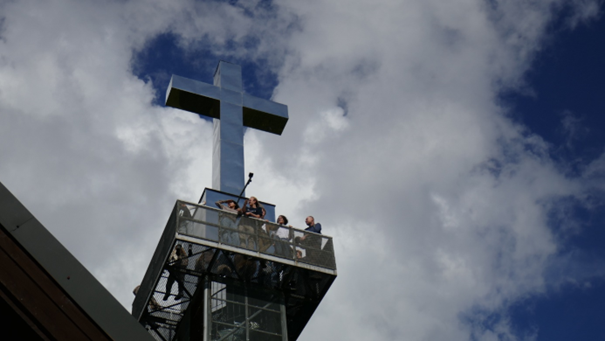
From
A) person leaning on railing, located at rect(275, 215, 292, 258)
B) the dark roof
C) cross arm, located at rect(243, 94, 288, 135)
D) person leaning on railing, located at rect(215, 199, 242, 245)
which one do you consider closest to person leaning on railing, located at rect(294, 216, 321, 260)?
person leaning on railing, located at rect(275, 215, 292, 258)

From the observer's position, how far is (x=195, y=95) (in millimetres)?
22781

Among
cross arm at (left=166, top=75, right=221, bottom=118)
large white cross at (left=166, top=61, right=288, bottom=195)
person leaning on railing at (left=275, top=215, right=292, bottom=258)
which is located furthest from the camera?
cross arm at (left=166, top=75, right=221, bottom=118)

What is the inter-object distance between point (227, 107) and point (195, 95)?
105 cm

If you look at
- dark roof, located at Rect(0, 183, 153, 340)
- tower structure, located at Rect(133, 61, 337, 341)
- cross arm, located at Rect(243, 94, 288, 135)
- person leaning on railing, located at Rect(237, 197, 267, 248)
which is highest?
cross arm, located at Rect(243, 94, 288, 135)

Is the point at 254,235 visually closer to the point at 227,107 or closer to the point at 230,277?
the point at 230,277

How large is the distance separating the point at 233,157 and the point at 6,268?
1401 cm

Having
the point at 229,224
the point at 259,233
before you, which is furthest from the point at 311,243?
the point at 229,224

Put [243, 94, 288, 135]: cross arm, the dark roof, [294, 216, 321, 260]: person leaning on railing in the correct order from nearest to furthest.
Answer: the dark roof → [294, 216, 321, 260]: person leaning on railing → [243, 94, 288, 135]: cross arm

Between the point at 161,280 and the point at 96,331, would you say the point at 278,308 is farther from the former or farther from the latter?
the point at 96,331

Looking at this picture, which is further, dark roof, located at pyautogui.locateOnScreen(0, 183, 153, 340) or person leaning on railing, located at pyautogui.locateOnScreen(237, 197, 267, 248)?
person leaning on railing, located at pyautogui.locateOnScreen(237, 197, 267, 248)

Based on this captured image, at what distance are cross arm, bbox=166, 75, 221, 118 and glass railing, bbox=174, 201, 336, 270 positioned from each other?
19.9 feet

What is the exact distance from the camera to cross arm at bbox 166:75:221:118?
2281 cm

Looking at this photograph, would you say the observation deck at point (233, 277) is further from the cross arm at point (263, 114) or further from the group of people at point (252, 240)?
the cross arm at point (263, 114)

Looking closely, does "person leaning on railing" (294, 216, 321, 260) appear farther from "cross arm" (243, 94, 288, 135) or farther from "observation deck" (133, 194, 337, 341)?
"cross arm" (243, 94, 288, 135)
